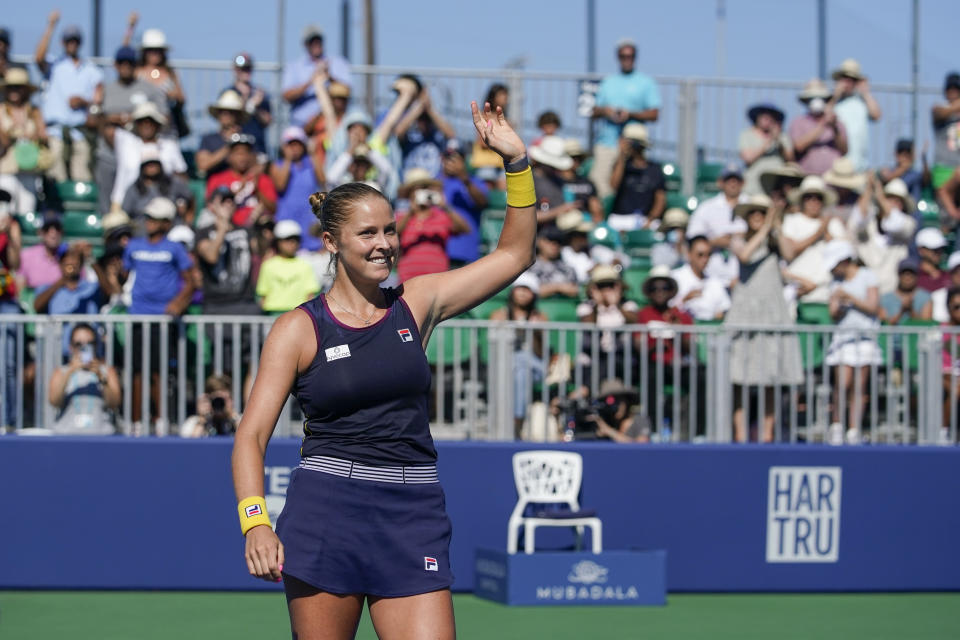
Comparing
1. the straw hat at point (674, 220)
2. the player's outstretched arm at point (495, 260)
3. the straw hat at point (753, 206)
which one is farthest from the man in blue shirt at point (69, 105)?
the player's outstretched arm at point (495, 260)

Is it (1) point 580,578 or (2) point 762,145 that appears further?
(2) point 762,145

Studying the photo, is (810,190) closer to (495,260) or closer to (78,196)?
(78,196)

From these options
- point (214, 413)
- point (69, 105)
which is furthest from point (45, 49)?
point (214, 413)

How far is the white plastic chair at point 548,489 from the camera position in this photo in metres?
9.73

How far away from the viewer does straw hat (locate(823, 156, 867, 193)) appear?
14758 millimetres

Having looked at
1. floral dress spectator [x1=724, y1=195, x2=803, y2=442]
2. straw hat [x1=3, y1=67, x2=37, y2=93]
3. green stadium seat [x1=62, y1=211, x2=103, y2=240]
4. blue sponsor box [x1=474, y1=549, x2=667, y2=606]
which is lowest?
blue sponsor box [x1=474, y1=549, x2=667, y2=606]

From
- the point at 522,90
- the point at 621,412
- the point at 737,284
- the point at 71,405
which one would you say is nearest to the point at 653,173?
Result: the point at 522,90

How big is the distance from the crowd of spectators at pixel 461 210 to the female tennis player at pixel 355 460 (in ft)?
19.4

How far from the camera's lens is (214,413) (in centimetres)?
1016

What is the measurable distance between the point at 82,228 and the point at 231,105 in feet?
6.17

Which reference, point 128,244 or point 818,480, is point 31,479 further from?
point 818,480

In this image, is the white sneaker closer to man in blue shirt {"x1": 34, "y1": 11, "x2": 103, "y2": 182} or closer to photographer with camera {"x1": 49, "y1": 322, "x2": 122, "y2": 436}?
photographer with camera {"x1": 49, "y1": 322, "x2": 122, "y2": 436}

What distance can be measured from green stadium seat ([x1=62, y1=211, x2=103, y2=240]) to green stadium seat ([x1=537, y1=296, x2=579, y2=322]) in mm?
4657

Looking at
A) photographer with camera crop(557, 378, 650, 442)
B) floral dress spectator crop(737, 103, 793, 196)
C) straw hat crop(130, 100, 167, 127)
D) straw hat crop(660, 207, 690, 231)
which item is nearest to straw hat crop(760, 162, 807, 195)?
→ floral dress spectator crop(737, 103, 793, 196)
